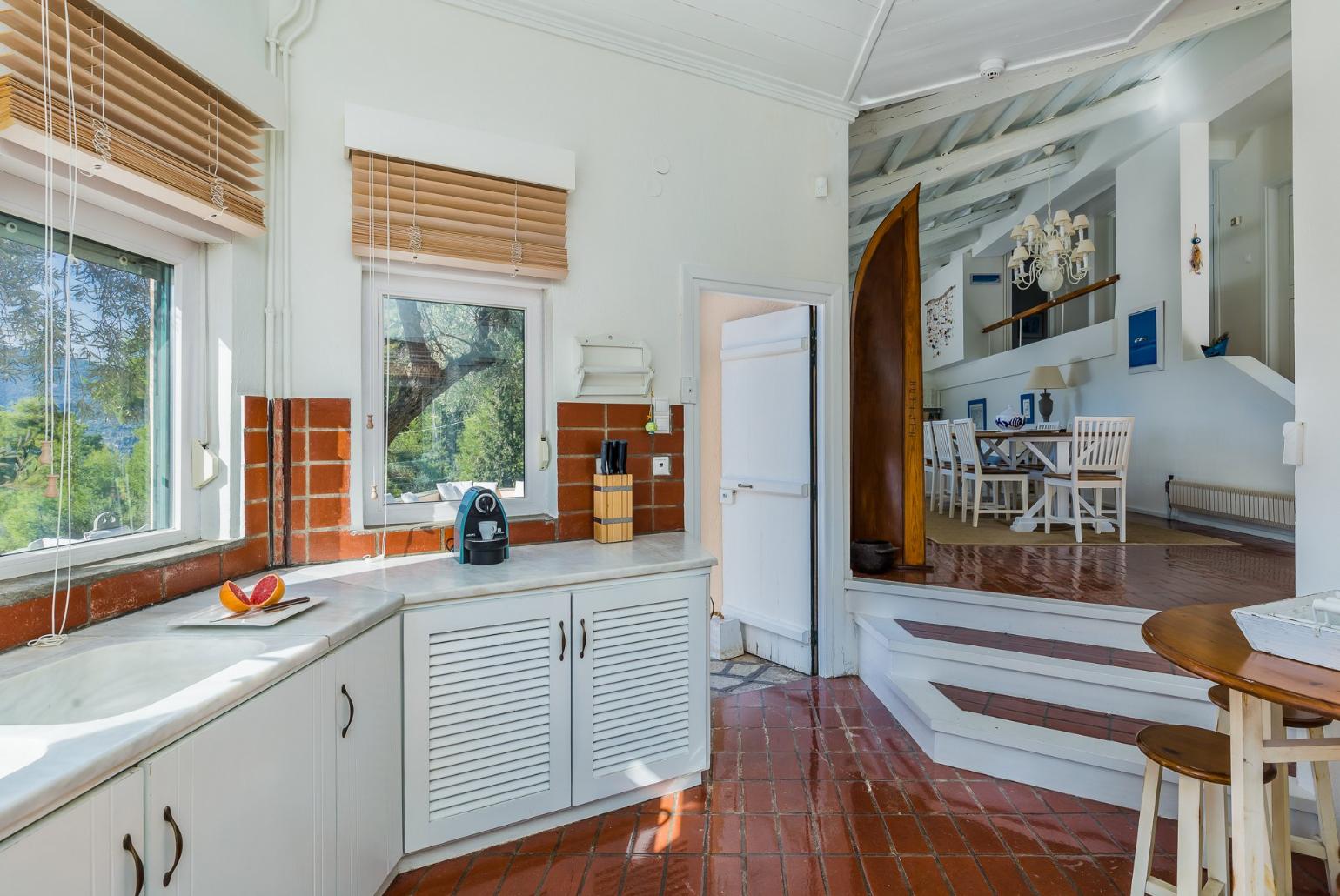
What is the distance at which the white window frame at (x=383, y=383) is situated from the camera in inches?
96.9

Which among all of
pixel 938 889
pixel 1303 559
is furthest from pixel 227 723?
pixel 1303 559

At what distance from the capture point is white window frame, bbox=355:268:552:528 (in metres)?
2.46

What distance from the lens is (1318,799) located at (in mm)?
1836

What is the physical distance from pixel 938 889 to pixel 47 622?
7.95 feet

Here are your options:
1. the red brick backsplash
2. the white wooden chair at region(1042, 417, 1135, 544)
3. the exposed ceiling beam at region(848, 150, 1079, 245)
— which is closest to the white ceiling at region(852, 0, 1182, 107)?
the red brick backsplash

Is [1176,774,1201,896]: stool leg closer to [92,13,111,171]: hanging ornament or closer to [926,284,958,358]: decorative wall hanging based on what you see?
[92,13,111,171]: hanging ornament

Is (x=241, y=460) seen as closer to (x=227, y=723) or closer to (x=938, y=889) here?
Answer: (x=227, y=723)

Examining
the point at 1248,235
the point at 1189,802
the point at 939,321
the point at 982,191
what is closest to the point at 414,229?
the point at 1189,802

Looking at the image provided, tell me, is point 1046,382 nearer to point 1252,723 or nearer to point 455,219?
point 1252,723

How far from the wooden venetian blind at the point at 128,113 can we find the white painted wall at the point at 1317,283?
11.0 feet

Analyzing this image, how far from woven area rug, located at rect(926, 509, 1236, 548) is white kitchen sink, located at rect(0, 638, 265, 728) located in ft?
15.5

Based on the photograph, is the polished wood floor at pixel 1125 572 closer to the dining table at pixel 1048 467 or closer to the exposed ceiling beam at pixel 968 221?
the dining table at pixel 1048 467

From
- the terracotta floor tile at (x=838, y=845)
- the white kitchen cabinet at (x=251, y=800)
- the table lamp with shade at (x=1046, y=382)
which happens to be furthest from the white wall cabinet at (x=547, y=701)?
the table lamp with shade at (x=1046, y=382)

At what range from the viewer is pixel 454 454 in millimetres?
2631
